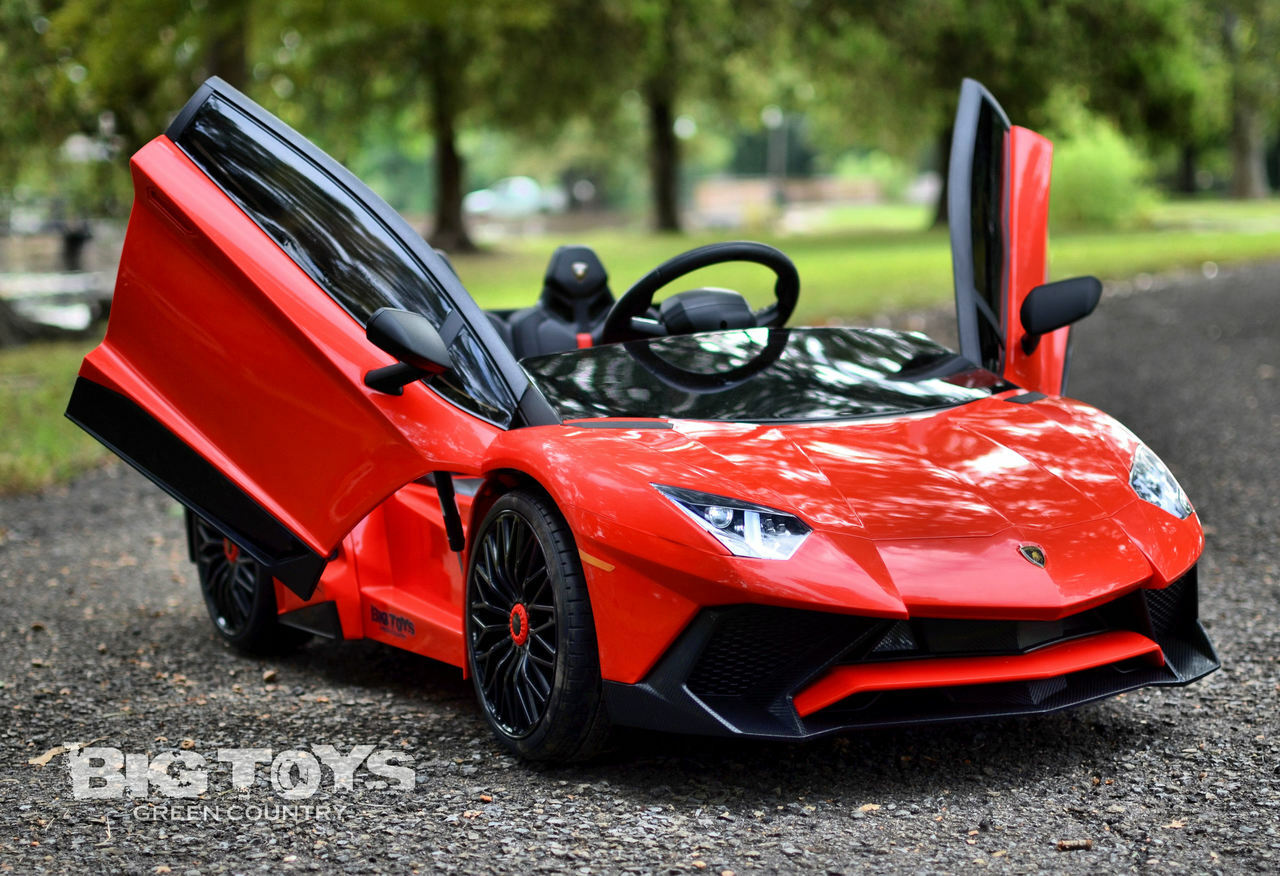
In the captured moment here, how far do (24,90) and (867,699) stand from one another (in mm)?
14353

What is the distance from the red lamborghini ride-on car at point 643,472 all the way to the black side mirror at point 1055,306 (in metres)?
0.01

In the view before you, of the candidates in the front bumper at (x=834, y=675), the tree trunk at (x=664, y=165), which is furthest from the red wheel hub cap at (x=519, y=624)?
the tree trunk at (x=664, y=165)

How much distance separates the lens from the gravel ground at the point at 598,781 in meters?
3.26

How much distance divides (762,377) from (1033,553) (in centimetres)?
119

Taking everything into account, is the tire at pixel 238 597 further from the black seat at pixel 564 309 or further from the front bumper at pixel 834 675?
the front bumper at pixel 834 675

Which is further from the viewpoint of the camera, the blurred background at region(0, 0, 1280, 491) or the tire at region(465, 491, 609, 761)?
the blurred background at region(0, 0, 1280, 491)

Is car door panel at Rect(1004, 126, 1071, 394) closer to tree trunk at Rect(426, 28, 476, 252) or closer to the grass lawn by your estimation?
the grass lawn

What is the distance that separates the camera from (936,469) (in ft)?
12.7

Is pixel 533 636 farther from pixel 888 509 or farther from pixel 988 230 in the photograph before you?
pixel 988 230

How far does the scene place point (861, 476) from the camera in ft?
12.4

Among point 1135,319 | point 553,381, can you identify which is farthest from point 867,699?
point 1135,319

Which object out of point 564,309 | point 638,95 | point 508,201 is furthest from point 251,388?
point 508,201

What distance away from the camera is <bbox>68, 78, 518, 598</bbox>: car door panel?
418cm

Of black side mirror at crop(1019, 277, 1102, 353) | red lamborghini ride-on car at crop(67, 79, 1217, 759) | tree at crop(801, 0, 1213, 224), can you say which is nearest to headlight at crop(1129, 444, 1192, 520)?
red lamborghini ride-on car at crop(67, 79, 1217, 759)
